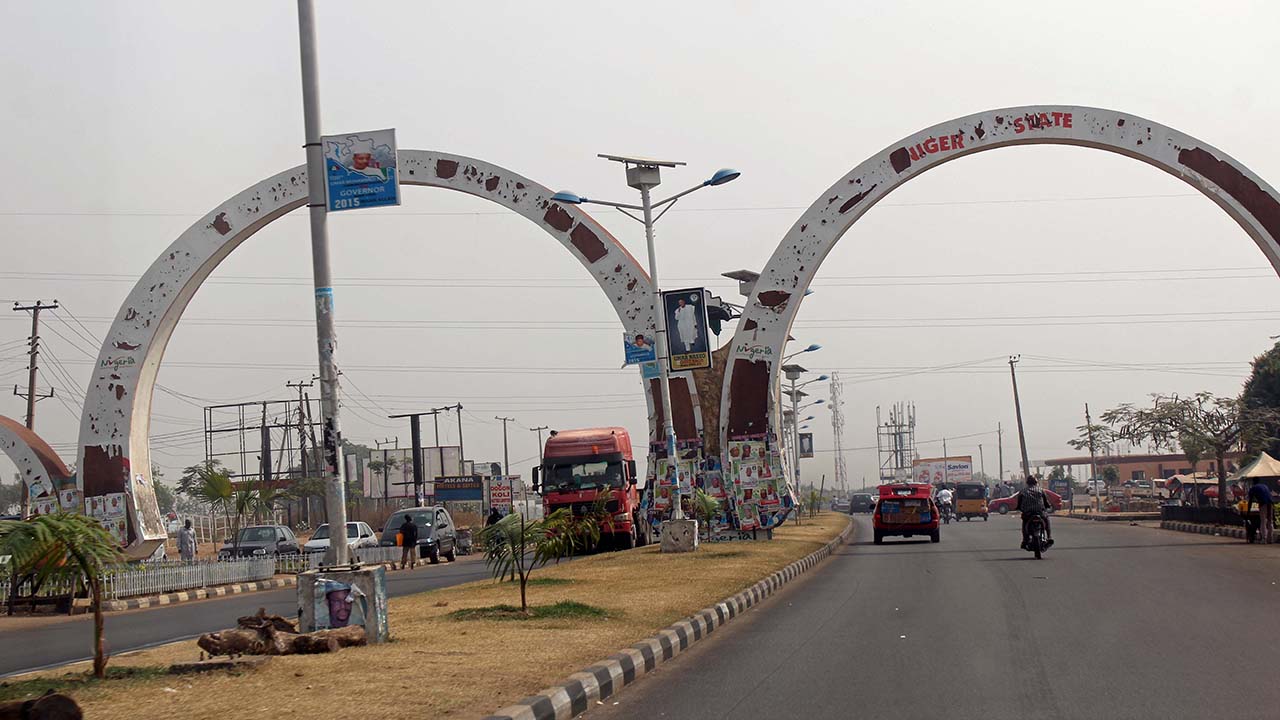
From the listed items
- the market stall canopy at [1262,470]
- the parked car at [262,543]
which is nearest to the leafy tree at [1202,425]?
the market stall canopy at [1262,470]

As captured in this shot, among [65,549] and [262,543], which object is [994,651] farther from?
[262,543]

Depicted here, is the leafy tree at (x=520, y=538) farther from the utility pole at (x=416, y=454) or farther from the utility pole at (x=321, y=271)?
the utility pole at (x=416, y=454)

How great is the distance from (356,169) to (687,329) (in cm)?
1797

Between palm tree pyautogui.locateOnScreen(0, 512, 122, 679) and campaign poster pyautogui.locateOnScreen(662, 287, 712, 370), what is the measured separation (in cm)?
2110

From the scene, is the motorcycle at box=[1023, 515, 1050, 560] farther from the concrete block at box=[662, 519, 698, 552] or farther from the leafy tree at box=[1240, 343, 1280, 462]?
the leafy tree at box=[1240, 343, 1280, 462]

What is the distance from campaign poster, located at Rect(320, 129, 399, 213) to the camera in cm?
1391

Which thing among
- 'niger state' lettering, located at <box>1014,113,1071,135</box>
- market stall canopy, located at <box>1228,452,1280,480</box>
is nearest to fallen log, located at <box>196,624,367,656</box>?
'niger state' lettering, located at <box>1014,113,1071,135</box>

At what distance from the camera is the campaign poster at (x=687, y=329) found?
3097 centimetres

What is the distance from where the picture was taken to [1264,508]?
30281 millimetres

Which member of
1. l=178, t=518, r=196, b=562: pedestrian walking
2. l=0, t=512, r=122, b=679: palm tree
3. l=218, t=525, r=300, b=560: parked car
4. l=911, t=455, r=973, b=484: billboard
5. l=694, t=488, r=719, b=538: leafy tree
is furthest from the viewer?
l=911, t=455, r=973, b=484: billboard

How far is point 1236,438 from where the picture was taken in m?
50.5

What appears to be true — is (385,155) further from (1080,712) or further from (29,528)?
(1080,712)

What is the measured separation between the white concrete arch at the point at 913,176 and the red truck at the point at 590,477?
589 centimetres

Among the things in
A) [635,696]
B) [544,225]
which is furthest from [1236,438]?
[635,696]
